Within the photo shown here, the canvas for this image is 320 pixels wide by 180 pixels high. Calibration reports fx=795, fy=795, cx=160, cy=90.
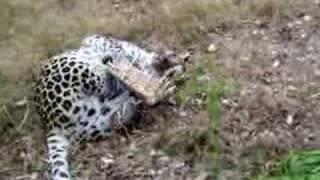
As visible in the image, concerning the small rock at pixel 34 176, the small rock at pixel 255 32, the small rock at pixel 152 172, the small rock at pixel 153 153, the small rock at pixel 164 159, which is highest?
the small rock at pixel 255 32

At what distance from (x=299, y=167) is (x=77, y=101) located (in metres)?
1.41

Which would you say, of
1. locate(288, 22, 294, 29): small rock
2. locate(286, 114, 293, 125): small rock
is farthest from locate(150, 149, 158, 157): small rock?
Result: locate(288, 22, 294, 29): small rock

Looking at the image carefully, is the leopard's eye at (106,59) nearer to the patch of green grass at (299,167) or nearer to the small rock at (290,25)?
the small rock at (290,25)

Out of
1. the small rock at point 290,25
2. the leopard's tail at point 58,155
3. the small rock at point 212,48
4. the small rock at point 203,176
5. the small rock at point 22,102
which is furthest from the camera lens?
the small rock at point 290,25

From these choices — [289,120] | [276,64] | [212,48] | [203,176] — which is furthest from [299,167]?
[212,48]

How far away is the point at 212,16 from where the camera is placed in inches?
216

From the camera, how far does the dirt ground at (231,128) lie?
13.9ft

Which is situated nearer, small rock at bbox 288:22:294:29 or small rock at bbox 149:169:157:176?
small rock at bbox 149:169:157:176

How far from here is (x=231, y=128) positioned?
173 inches

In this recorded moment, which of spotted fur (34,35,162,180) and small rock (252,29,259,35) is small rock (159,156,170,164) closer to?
spotted fur (34,35,162,180)

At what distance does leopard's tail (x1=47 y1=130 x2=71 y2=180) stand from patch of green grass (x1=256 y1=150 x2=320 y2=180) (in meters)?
1.03

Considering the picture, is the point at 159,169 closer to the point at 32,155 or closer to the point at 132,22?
the point at 32,155

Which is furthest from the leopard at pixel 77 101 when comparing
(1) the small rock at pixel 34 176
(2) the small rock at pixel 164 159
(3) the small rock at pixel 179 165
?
(3) the small rock at pixel 179 165

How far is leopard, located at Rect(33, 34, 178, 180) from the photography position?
4.48 metres
